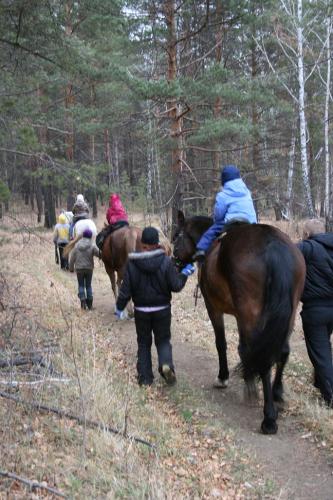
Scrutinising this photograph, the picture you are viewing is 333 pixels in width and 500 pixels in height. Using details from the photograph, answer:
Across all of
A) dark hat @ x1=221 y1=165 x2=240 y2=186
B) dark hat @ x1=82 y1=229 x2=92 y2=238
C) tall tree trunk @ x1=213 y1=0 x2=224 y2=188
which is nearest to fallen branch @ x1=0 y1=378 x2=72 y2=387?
dark hat @ x1=221 y1=165 x2=240 y2=186

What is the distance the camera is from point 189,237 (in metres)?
7.12

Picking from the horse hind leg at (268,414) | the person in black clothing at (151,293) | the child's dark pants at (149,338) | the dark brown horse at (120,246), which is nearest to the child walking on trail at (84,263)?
the dark brown horse at (120,246)

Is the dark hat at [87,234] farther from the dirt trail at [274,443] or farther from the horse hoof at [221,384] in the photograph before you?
the horse hoof at [221,384]

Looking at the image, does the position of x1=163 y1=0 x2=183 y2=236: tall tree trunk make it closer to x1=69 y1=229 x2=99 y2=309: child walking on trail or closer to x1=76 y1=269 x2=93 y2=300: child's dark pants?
x1=69 y1=229 x2=99 y2=309: child walking on trail

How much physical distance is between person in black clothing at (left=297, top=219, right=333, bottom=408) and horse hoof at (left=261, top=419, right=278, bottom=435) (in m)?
0.91

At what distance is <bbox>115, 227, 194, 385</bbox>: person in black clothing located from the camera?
5.76 meters

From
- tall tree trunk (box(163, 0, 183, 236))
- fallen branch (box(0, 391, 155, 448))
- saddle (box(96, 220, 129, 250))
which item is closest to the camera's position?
fallen branch (box(0, 391, 155, 448))

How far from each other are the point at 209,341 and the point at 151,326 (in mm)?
2597

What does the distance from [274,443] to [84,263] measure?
21.3 feet

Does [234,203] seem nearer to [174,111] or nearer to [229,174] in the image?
[229,174]

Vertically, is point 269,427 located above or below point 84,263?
below

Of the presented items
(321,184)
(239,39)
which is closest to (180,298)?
(239,39)

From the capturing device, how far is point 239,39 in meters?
22.2

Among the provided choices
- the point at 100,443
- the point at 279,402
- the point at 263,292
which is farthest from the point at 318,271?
the point at 100,443
